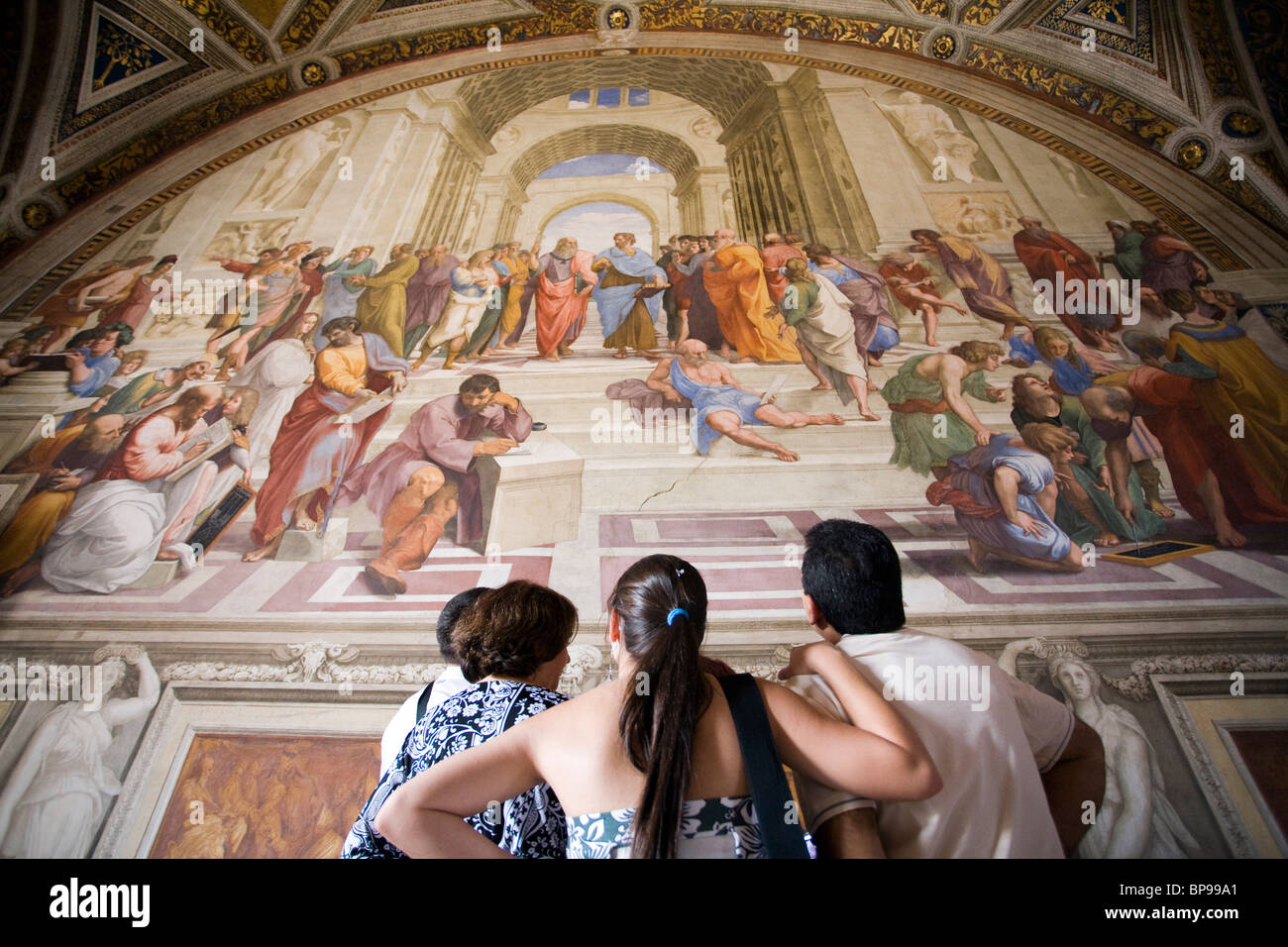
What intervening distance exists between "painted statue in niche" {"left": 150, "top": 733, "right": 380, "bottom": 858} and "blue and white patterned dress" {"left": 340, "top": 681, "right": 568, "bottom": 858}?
2358 mm

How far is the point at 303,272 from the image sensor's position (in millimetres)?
6434

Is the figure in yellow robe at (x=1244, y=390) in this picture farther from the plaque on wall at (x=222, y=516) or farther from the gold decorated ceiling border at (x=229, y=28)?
the gold decorated ceiling border at (x=229, y=28)

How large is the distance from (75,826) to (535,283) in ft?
15.4

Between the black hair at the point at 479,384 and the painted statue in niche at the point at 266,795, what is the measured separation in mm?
2500

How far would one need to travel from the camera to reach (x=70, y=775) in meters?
3.89

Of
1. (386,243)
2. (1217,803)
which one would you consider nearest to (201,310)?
(386,243)

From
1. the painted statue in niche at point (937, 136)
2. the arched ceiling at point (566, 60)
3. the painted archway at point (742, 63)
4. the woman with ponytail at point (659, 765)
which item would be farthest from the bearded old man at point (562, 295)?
the woman with ponytail at point (659, 765)

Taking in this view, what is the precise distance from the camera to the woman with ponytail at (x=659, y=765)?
1396 mm

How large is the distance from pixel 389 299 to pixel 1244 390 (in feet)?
20.5

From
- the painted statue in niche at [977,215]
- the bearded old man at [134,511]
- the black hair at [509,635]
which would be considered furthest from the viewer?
the painted statue in niche at [977,215]

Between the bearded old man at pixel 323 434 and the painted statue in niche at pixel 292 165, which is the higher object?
the painted statue in niche at pixel 292 165

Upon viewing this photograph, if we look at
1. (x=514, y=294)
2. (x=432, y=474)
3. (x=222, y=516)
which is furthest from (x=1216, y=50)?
(x=222, y=516)

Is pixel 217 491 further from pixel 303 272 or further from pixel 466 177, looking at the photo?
pixel 466 177

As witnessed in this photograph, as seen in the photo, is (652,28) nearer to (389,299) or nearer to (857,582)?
(389,299)
